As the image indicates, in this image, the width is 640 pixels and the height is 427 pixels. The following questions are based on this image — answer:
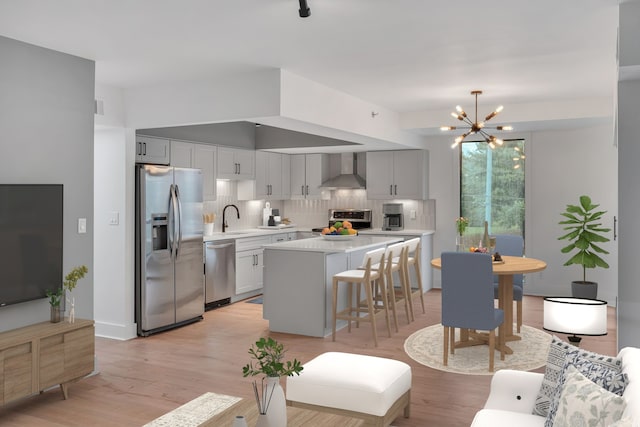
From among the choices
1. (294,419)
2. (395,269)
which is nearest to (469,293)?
(395,269)

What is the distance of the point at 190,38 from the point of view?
4016 mm

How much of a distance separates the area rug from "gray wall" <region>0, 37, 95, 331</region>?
301cm

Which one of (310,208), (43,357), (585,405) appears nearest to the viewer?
(585,405)

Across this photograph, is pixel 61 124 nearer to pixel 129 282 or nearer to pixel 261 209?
pixel 129 282

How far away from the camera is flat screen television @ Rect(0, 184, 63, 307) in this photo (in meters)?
3.85

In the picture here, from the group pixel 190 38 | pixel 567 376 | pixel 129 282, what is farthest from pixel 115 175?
pixel 567 376

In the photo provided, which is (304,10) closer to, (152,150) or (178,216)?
(178,216)

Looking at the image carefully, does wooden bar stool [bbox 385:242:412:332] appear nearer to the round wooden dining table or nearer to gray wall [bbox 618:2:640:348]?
the round wooden dining table

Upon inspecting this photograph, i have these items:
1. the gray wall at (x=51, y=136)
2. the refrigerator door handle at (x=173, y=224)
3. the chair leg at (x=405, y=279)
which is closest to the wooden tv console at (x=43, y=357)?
the gray wall at (x=51, y=136)

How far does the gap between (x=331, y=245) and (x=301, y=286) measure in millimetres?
633

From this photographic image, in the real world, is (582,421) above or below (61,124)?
below

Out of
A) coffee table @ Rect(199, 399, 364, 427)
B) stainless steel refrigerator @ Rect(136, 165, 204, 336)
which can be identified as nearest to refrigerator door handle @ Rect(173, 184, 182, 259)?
stainless steel refrigerator @ Rect(136, 165, 204, 336)

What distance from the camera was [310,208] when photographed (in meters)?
9.69

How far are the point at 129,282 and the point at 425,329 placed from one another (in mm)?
3228
